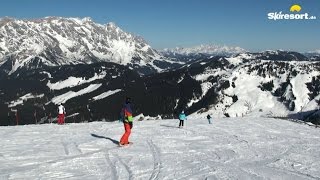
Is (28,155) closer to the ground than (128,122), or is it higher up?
closer to the ground

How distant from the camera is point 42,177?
58.2ft

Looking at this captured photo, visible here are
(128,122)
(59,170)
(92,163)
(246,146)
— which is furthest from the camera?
(246,146)

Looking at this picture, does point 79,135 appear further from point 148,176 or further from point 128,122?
point 148,176

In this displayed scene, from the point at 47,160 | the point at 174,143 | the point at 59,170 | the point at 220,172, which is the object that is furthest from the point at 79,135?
the point at 220,172

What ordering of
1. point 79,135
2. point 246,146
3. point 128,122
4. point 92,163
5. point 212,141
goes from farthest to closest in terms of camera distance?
point 79,135 < point 212,141 < point 246,146 < point 128,122 < point 92,163

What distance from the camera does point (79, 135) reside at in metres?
32.9

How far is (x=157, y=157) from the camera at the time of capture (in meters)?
22.8

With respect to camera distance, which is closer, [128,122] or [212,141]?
[128,122]

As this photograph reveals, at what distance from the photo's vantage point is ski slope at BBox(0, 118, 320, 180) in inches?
735

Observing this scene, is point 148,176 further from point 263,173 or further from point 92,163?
point 263,173

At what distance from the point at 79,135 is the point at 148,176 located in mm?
15870

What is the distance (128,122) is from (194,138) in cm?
792

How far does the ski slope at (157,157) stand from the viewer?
735 inches

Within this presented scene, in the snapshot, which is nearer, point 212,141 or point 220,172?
point 220,172
